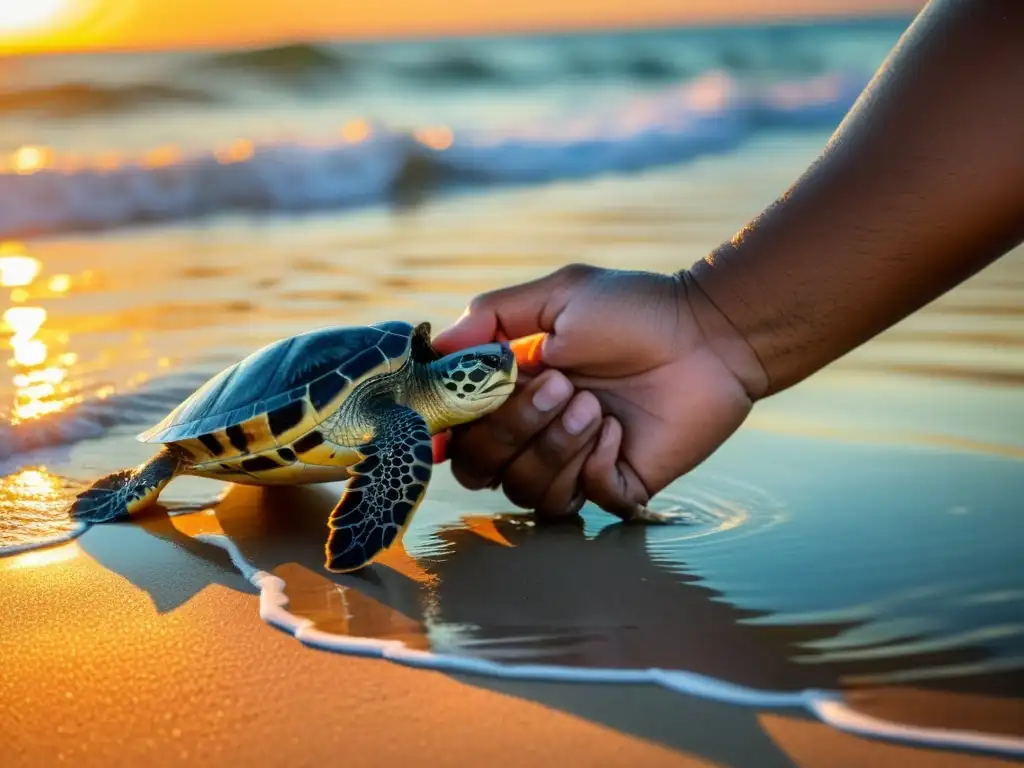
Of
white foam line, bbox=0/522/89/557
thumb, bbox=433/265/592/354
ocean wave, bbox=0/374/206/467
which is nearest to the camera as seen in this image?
white foam line, bbox=0/522/89/557

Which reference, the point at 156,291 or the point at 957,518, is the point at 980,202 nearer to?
the point at 957,518

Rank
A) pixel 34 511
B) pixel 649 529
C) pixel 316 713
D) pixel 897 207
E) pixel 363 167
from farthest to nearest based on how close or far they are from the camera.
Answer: pixel 363 167
pixel 34 511
pixel 649 529
pixel 897 207
pixel 316 713

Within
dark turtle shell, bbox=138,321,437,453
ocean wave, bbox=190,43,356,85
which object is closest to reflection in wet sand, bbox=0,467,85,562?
dark turtle shell, bbox=138,321,437,453

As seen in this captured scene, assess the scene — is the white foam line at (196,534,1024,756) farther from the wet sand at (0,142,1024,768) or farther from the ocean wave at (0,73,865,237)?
the ocean wave at (0,73,865,237)

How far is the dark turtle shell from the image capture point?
9.21 ft

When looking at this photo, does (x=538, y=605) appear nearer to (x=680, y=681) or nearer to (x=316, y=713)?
(x=680, y=681)

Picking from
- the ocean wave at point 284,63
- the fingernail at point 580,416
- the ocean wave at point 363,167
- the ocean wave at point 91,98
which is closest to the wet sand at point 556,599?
the fingernail at point 580,416

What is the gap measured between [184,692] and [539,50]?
2813 cm

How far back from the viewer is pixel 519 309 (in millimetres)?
2910

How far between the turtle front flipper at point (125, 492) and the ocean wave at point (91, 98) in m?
13.1

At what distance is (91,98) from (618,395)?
49.4ft

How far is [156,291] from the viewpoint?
17.9ft

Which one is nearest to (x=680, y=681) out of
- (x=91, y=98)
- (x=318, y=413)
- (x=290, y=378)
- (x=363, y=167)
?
(x=318, y=413)

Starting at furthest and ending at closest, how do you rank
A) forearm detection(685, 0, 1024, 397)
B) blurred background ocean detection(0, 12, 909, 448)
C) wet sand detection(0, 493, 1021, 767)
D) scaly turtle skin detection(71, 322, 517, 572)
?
1. blurred background ocean detection(0, 12, 909, 448)
2. scaly turtle skin detection(71, 322, 517, 572)
3. forearm detection(685, 0, 1024, 397)
4. wet sand detection(0, 493, 1021, 767)
